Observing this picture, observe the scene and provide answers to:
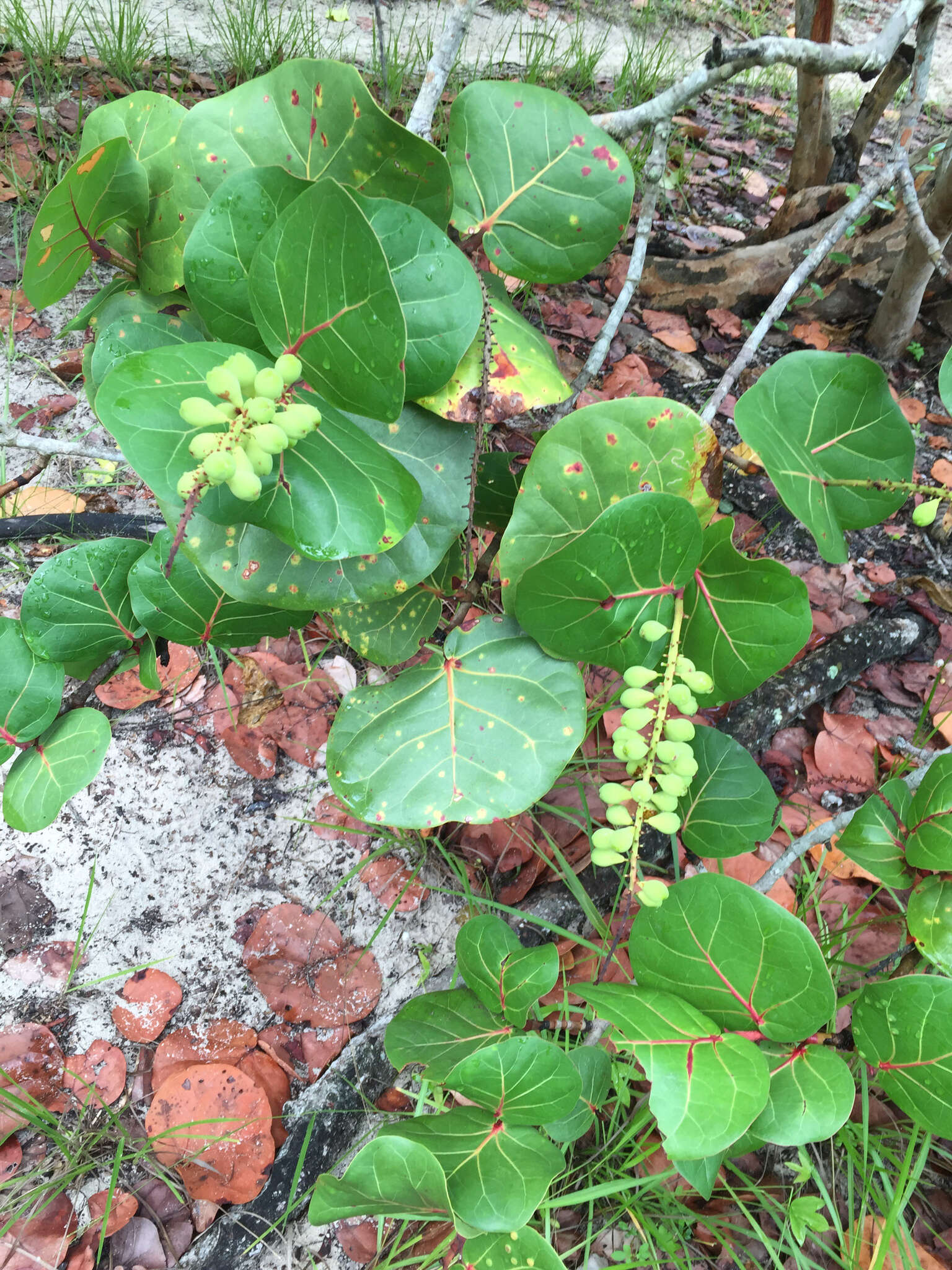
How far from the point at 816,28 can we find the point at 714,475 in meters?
2.17

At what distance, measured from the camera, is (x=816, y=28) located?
83.7 inches

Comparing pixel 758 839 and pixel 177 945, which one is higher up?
pixel 758 839

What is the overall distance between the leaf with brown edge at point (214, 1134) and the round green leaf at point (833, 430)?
1.34m

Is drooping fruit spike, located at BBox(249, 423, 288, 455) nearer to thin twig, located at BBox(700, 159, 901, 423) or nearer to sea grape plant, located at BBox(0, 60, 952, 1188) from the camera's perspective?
sea grape plant, located at BBox(0, 60, 952, 1188)

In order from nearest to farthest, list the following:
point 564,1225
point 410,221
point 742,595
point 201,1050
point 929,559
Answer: point 410,221, point 742,595, point 564,1225, point 201,1050, point 929,559

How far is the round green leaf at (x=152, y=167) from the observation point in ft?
2.65

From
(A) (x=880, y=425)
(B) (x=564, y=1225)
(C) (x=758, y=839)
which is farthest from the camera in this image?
(B) (x=564, y=1225)

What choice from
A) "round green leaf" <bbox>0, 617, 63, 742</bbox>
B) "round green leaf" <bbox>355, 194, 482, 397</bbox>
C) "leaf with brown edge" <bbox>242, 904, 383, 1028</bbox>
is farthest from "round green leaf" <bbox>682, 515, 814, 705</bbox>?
"leaf with brown edge" <bbox>242, 904, 383, 1028</bbox>

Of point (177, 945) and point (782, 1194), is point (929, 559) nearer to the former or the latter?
point (782, 1194)

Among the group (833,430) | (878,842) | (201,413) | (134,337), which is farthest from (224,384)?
(878,842)

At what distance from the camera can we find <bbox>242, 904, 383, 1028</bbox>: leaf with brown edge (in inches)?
57.1

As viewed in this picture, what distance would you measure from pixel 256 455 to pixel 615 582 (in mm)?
373

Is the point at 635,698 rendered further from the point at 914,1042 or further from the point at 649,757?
the point at 914,1042

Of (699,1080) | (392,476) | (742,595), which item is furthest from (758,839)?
(392,476)
